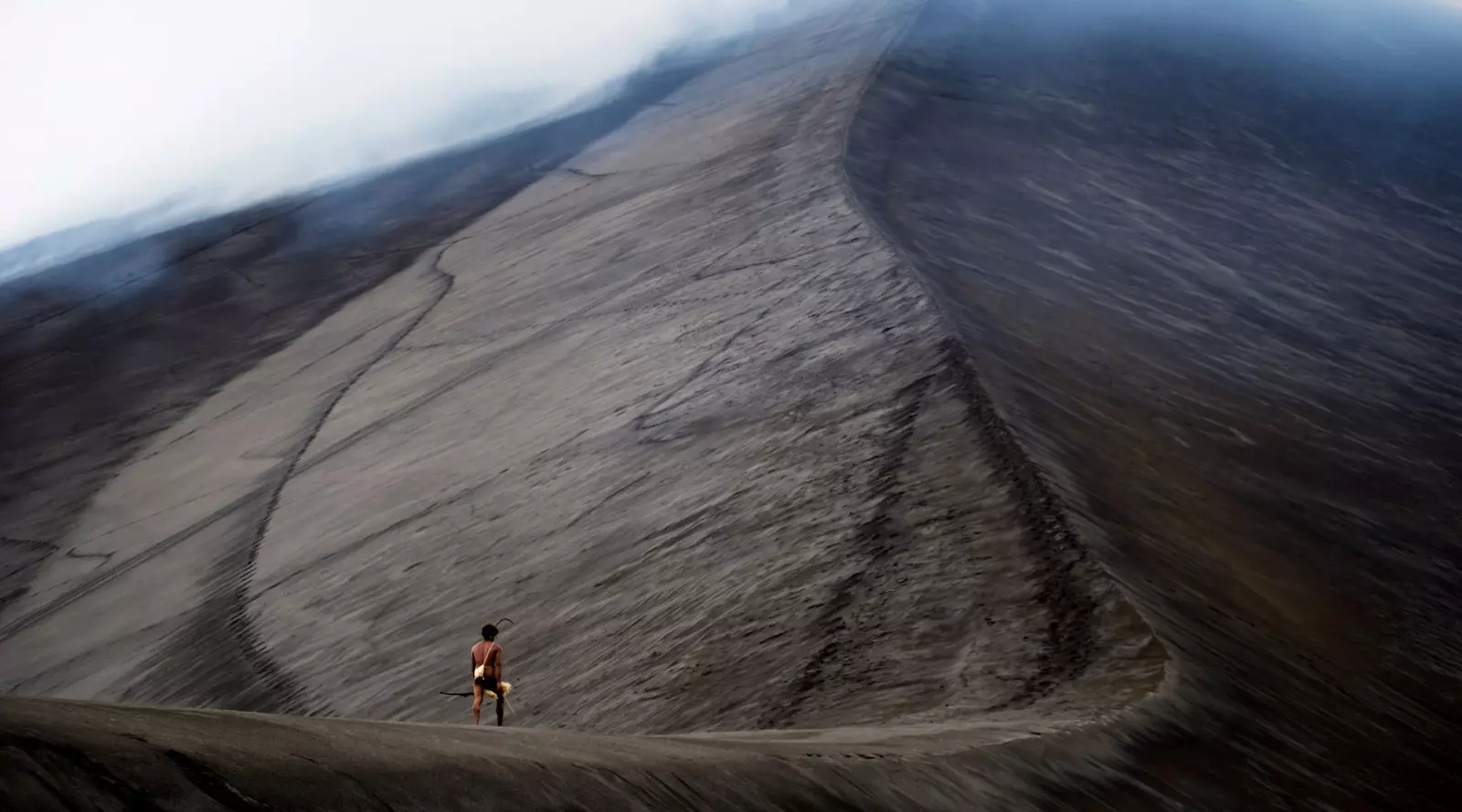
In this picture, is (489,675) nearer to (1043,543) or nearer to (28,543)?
(1043,543)

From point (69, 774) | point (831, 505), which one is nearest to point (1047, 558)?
point (831, 505)

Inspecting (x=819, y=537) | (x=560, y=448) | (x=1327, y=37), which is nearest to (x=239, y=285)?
(x=560, y=448)

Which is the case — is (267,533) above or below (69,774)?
below

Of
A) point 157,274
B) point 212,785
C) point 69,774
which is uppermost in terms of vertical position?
point 157,274

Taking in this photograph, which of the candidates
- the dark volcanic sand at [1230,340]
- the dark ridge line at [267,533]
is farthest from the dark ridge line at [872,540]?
the dark ridge line at [267,533]

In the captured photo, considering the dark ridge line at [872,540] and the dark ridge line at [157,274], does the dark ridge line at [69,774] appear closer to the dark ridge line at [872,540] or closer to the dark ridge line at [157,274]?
the dark ridge line at [872,540]

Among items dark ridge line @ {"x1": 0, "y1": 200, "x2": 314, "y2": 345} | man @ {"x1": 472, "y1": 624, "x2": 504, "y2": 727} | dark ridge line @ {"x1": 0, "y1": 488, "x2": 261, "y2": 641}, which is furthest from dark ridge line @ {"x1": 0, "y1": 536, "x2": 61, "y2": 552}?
man @ {"x1": 472, "y1": 624, "x2": 504, "y2": 727}
